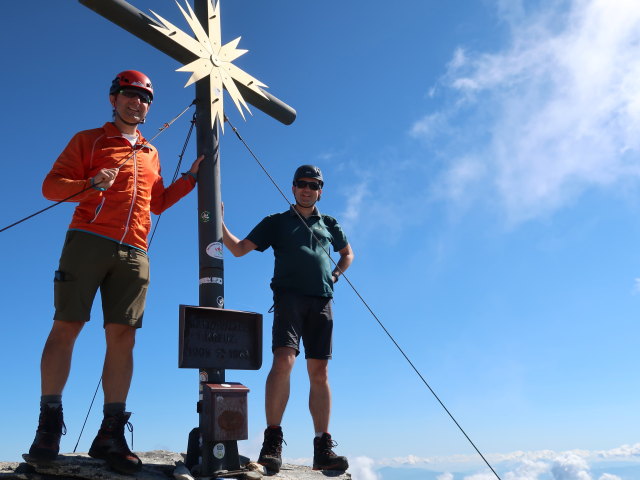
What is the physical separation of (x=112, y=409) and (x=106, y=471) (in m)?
0.41

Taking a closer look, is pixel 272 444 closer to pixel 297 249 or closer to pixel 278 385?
pixel 278 385

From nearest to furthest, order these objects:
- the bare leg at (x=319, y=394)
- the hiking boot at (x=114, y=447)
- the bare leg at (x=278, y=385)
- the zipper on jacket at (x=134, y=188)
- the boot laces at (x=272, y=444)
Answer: the hiking boot at (x=114, y=447) < the zipper on jacket at (x=134, y=188) < the boot laces at (x=272, y=444) < the bare leg at (x=278, y=385) < the bare leg at (x=319, y=394)

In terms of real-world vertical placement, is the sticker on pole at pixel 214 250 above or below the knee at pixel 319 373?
above

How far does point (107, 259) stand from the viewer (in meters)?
4.20

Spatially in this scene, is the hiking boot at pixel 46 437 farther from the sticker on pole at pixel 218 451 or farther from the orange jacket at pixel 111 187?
the orange jacket at pixel 111 187

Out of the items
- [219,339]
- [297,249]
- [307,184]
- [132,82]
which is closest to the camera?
[132,82]

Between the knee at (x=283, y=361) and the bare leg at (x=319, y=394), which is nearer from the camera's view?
the knee at (x=283, y=361)

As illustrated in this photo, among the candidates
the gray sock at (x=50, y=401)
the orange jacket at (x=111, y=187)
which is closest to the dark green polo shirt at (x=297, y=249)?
the orange jacket at (x=111, y=187)

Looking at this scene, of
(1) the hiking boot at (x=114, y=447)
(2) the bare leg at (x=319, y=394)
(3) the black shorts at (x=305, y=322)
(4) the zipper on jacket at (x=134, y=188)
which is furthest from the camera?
(2) the bare leg at (x=319, y=394)

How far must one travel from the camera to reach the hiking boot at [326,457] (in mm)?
5281

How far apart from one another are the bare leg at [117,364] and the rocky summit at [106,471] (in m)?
0.45

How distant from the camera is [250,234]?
18.8 ft

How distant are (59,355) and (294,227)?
243cm

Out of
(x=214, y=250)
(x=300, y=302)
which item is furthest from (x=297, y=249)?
(x=214, y=250)
